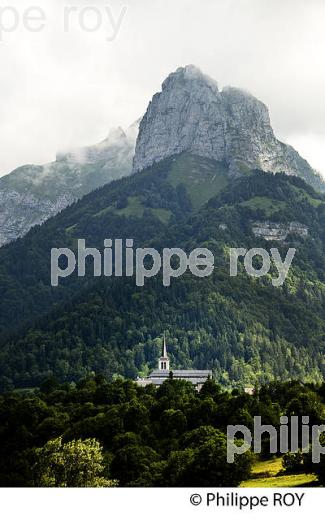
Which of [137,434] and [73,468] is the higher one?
[137,434]

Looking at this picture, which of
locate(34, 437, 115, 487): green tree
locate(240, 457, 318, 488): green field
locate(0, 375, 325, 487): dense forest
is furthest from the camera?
locate(34, 437, 115, 487): green tree

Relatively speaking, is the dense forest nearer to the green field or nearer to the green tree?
the green tree

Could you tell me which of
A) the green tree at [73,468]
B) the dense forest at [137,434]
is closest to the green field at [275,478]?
the dense forest at [137,434]

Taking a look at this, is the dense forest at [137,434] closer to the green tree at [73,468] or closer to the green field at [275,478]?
the green tree at [73,468]

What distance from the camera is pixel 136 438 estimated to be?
132 meters

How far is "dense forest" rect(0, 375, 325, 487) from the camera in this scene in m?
108

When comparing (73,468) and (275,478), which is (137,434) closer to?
(73,468)

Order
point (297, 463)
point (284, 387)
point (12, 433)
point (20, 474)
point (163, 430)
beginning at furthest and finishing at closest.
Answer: point (284, 387) < point (12, 433) < point (163, 430) < point (20, 474) < point (297, 463)

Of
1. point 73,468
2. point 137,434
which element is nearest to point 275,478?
point 73,468

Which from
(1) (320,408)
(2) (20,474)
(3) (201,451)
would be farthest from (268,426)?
(2) (20,474)

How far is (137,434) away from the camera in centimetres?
13725

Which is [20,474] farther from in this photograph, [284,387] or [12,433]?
[284,387]

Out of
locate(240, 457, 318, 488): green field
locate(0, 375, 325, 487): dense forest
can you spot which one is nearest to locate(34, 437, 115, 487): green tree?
locate(0, 375, 325, 487): dense forest

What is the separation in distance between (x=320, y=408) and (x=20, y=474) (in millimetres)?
44916
